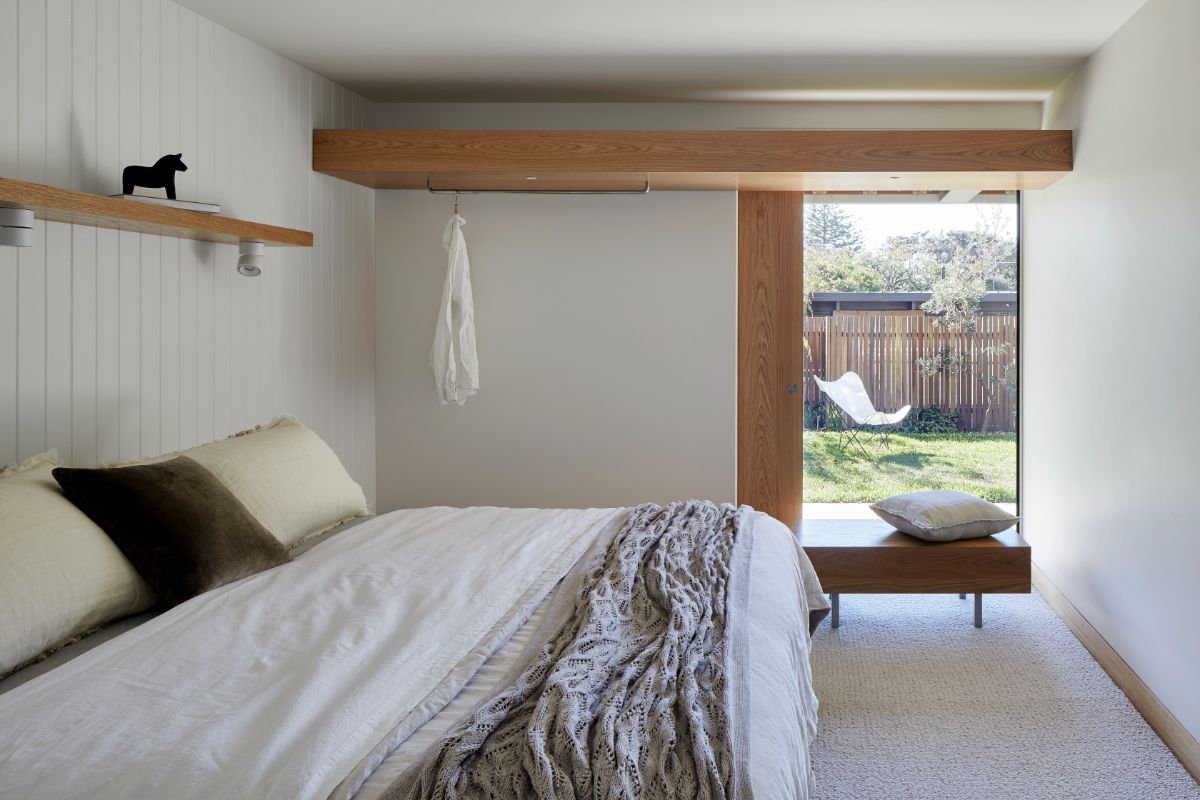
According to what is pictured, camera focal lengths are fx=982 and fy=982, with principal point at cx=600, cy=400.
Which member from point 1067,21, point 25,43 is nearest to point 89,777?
point 25,43

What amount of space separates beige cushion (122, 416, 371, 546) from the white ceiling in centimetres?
154

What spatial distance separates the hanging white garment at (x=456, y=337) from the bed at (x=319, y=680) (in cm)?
191

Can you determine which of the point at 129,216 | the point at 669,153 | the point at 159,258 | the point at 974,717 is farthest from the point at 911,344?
the point at 129,216

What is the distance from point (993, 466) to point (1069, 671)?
4.96 feet

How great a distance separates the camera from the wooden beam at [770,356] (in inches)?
200

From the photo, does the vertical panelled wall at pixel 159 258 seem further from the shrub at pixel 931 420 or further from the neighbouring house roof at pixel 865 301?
the shrub at pixel 931 420

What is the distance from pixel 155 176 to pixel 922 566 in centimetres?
325

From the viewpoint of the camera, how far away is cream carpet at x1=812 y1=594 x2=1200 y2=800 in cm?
292

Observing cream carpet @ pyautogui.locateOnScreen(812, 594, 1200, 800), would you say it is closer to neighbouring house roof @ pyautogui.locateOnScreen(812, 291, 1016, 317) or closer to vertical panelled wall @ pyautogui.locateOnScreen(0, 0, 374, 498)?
neighbouring house roof @ pyautogui.locateOnScreen(812, 291, 1016, 317)

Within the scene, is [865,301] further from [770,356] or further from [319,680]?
[319,680]

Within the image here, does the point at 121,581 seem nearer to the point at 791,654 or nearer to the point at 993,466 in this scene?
the point at 791,654

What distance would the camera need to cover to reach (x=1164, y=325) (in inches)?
127

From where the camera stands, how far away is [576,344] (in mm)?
4984

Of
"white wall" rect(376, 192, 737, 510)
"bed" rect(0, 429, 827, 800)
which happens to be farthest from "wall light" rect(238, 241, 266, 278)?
"white wall" rect(376, 192, 737, 510)
